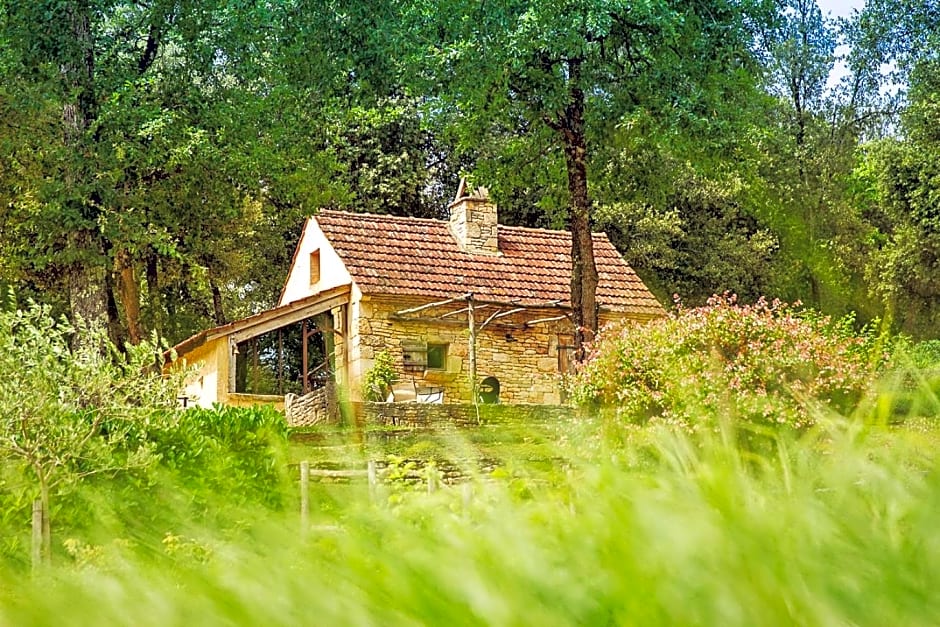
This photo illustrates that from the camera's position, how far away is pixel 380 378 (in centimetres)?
2655

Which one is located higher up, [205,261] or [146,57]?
[146,57]

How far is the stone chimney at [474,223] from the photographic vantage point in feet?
98.2

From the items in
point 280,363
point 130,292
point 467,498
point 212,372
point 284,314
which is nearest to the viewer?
point 467,498

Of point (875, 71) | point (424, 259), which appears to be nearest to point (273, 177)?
point (424, 259)

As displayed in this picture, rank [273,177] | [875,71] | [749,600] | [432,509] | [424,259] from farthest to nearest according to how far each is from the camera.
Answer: [875,71] < [424,259] < [273,177] < [432,509] < [749,600]

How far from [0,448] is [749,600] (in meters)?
11.5

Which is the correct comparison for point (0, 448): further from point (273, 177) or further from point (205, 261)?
point (205, 261)

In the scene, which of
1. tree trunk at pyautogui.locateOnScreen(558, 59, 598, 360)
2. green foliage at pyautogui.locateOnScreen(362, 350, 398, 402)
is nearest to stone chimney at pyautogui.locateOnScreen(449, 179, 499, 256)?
green foliage at pyautogui.locateOnScreen(362, 350, 398, 402)

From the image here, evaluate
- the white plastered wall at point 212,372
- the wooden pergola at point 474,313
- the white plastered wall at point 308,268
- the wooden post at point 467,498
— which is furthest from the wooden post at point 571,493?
the white plastered wall at point 308,268

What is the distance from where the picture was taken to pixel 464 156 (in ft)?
126

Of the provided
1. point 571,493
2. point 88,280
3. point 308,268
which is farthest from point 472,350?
point 571,493

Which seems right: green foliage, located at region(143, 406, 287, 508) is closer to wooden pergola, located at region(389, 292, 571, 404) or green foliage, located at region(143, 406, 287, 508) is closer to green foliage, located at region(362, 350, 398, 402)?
green foliage, located at region(362, 350, 398, 402)

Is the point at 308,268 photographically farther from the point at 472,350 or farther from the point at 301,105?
the point at 301,105

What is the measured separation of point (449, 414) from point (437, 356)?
14.8 ft
